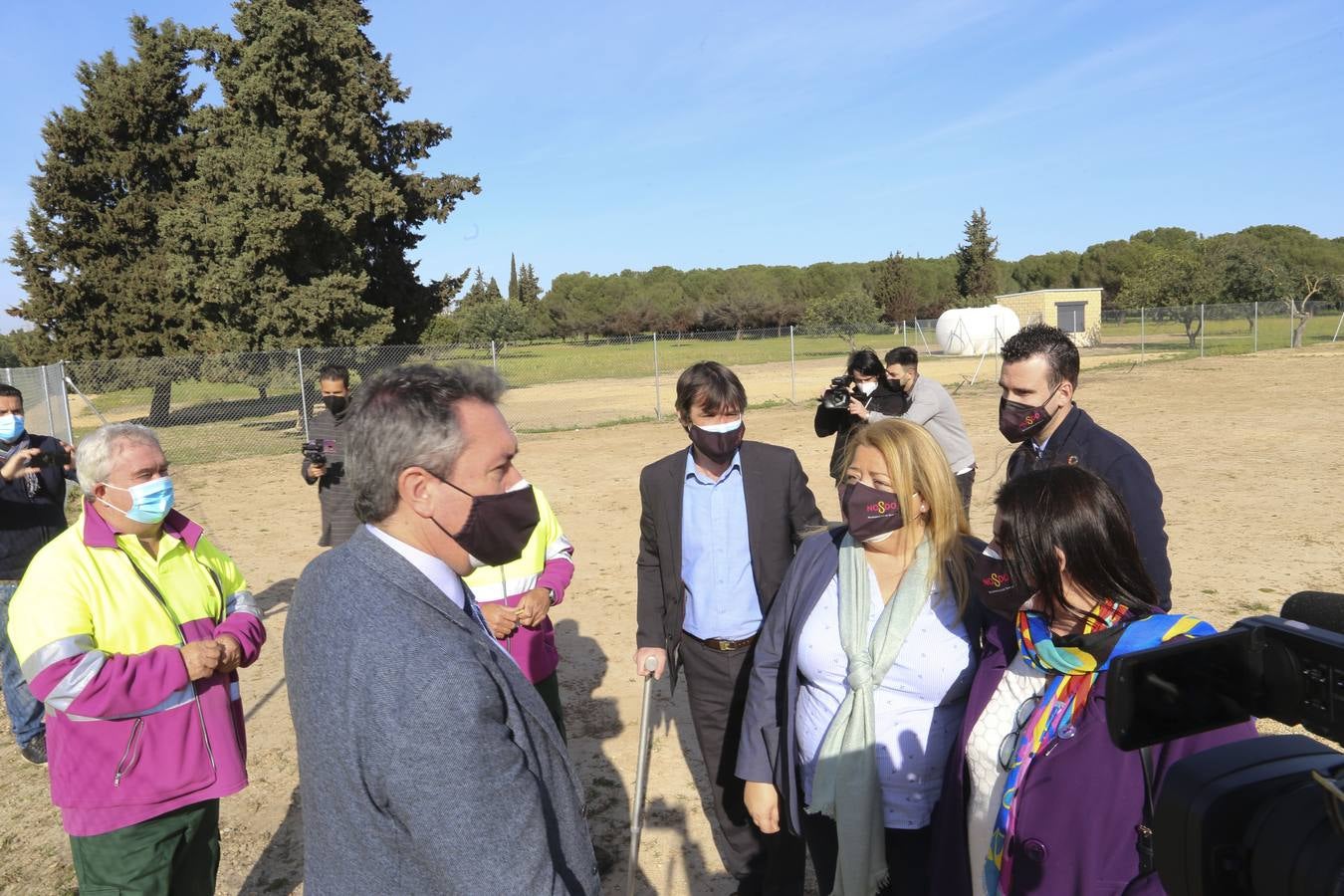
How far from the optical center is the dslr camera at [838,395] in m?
6.05

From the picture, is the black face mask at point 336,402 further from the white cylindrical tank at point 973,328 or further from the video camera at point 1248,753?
the white cylindrical tank at point 973,328

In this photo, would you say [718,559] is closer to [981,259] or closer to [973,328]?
[973,328]

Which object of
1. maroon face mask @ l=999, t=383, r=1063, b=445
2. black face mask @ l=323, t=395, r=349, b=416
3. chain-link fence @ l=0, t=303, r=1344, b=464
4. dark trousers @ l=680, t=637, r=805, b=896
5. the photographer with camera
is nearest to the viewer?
maroon face mask @ l=999, t=383, r=1063, b=445

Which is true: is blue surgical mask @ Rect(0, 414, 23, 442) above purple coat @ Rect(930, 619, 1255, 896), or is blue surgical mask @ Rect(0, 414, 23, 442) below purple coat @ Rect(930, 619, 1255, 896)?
above

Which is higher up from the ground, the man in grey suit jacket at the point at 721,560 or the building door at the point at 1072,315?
the building door at the point at 1072,315

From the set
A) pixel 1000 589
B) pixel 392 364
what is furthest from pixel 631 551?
pixel 1000 589

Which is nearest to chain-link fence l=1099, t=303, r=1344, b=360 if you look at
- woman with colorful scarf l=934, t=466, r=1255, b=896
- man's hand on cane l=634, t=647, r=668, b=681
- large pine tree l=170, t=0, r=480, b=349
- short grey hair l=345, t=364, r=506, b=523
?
large pine tree l=170, t=0, r=480, b=349

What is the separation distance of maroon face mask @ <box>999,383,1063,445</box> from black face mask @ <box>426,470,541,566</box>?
203 cm

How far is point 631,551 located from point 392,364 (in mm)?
3302

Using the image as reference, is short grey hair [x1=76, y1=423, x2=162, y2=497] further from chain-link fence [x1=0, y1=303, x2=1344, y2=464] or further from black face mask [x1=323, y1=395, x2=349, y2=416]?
chain-link fence [x1=0, y1=303, x2=1344, y2=464]

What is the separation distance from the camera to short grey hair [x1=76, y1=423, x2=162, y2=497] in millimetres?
2848

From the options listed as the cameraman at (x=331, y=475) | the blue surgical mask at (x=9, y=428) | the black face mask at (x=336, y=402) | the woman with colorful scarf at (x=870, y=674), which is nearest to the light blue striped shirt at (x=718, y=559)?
the woman with colorful scarf at (x=870, y=674)

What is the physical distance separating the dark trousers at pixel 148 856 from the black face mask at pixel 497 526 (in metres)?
1.77

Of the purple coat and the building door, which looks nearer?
the purple coat
